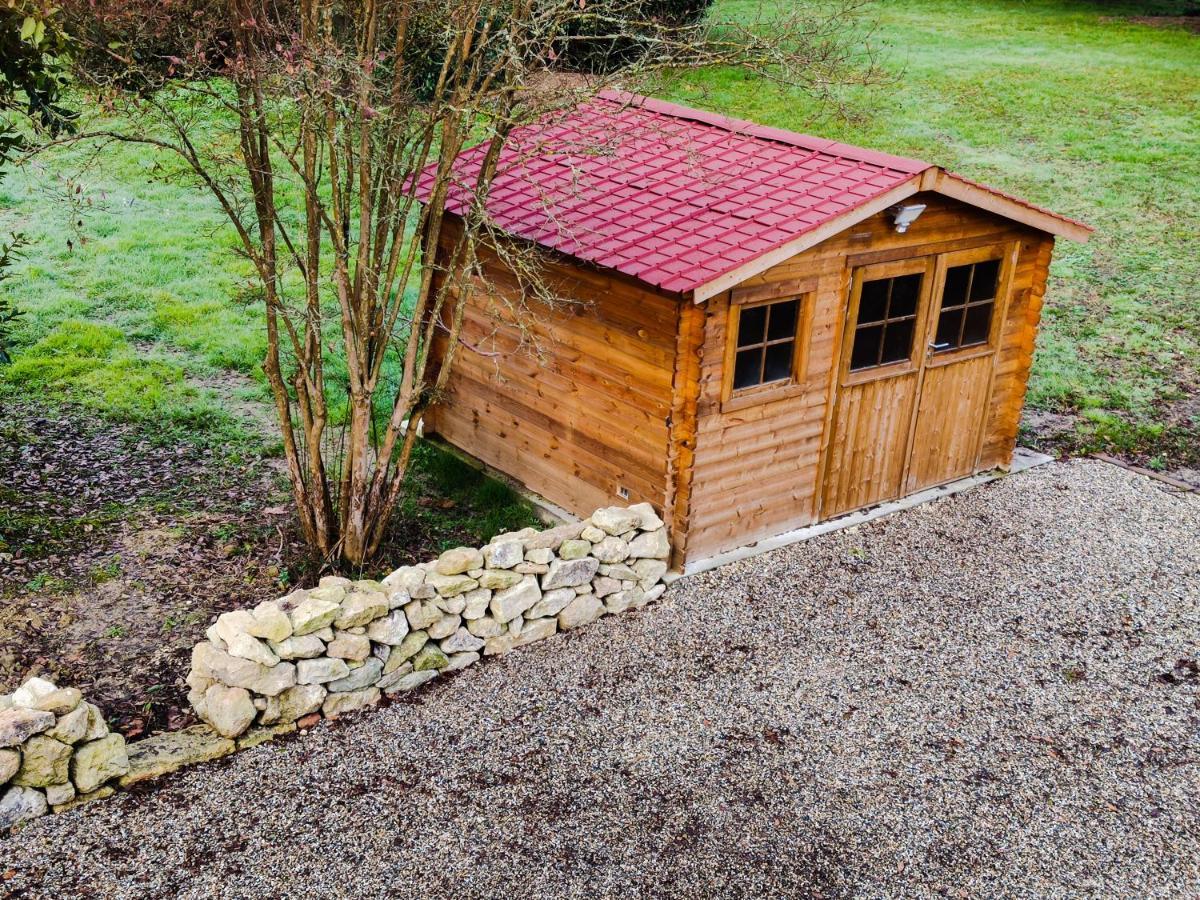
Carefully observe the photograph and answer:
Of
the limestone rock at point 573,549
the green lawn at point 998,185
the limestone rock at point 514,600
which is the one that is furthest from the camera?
the green lawn at point 998,185

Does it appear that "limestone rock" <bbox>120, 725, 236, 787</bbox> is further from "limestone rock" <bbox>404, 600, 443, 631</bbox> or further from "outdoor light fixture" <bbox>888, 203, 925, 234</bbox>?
"outdoor light fixture" <bbox>888, 203, 925, 234</bbox>

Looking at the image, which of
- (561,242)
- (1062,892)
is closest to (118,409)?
(561,242)


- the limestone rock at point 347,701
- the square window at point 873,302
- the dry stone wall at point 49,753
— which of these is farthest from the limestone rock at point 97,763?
the square window at point 873,302

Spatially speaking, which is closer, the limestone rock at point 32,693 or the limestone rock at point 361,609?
the limestone rock at point 32,693

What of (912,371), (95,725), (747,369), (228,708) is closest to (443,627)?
(228,708)

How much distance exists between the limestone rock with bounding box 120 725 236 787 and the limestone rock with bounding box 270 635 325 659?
1.93 ft

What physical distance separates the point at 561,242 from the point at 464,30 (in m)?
1.62

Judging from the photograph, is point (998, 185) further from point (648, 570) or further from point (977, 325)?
point (648, 570)

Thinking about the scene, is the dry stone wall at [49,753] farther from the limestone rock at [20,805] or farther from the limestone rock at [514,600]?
the limestone rock at [514,600]

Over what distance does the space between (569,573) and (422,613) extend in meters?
1.06

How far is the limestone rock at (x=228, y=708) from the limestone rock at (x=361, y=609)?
2.18ft

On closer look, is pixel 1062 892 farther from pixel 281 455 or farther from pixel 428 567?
pixel 281 455

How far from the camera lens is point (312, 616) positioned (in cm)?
689

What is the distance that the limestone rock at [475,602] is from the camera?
24.7 feet
